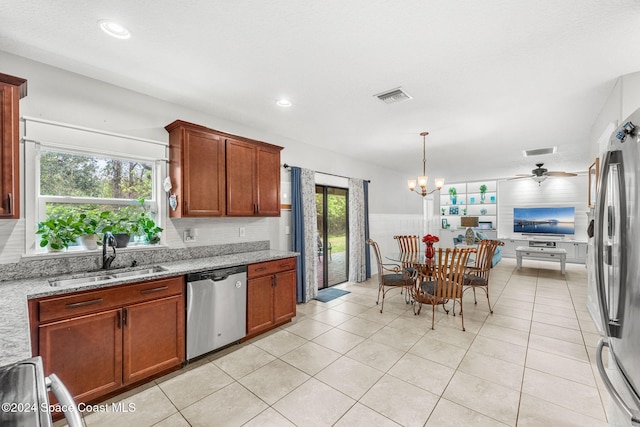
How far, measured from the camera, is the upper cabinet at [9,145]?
75.7 inches

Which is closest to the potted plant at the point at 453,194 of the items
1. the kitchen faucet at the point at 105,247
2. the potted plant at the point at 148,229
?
the potted plant at the point at 148,229

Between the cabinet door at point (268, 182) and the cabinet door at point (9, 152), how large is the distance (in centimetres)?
209

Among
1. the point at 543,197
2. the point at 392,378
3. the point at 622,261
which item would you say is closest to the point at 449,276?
the point at 392,378

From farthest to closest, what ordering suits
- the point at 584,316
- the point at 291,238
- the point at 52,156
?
the point at 291,238
the point at 584,316
the point at 52,156

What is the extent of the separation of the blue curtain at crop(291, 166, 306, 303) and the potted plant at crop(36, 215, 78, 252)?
2.63 meters

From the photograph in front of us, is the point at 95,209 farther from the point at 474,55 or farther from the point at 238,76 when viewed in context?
the point at 474,55

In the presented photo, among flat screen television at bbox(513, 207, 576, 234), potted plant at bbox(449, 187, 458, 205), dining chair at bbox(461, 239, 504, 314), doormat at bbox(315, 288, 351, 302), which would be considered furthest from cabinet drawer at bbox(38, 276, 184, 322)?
flat screen television at bbox(513, 207, 576, 234)

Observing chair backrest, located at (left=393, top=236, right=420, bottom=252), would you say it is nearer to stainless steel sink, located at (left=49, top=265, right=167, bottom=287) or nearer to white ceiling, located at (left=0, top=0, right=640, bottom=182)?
white ceiling, located at (left=0, top=0, right=640, bottom=182)

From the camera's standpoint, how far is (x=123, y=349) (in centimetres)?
219

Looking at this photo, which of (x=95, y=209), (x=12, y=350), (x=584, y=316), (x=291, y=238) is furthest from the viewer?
(x=291, y=238)

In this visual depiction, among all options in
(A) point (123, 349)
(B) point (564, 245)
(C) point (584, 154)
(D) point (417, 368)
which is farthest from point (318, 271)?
(B) point (564, 245)

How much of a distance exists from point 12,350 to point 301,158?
4.00 meters

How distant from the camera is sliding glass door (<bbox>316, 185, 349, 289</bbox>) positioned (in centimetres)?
524

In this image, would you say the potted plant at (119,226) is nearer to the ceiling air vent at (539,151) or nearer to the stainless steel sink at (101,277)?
the stainless steel sink at (101,277)
